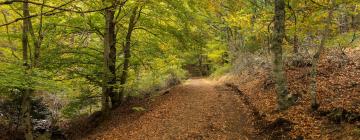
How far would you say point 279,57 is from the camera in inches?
428

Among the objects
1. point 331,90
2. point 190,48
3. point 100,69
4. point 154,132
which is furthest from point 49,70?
point 331,90

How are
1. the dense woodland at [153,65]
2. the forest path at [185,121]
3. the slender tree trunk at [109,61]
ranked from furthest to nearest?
the slender tree trunk at [109,61], the forest path at [185,121], the dense woodland at [153,65]

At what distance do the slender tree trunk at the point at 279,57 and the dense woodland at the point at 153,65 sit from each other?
0.11ft

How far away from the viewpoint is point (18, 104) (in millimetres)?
15203

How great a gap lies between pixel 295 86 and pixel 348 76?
6.00 ft

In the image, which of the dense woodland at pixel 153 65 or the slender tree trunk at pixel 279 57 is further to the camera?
the slender tree trunk at pixel 279 57

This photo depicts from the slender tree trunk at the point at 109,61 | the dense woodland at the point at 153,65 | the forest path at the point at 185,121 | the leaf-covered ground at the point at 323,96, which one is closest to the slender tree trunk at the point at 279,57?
the dense woodland at the point at 153,65

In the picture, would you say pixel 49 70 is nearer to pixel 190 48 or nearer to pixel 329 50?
pixel 190 48

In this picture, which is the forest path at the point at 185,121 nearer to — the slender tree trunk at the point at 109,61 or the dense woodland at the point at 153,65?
the dense woodland at the point at 153,65

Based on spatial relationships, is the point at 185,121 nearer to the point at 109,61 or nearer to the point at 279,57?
the point at 279,57

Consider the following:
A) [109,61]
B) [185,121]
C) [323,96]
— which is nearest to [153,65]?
[109,61]

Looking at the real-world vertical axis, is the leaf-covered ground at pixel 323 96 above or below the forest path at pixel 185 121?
above

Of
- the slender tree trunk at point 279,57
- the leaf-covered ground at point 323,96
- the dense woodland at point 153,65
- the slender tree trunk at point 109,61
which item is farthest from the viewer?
the slender tree trunk at point 109,61

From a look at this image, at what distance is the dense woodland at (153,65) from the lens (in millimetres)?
9867
